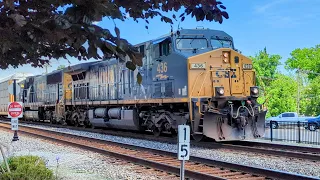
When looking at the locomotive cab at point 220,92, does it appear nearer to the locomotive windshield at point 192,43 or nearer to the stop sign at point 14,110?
the locomotive windshield at point 192,43

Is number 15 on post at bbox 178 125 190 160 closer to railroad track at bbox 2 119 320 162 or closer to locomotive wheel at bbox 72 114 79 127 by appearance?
railroad track at bbox 2 119 320 162

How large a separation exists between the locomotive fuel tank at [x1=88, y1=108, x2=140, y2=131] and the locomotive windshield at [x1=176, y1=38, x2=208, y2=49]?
14.2 ft

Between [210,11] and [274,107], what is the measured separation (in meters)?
56.9

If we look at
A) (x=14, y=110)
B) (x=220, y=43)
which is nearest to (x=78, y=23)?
(x=220, y=43)

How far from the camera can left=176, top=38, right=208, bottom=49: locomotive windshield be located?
44.4ft

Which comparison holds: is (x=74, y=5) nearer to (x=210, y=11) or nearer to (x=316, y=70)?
(x=210, y=11)

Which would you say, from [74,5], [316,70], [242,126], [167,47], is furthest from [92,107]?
[316,70]

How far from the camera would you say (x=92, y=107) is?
21.4 meters

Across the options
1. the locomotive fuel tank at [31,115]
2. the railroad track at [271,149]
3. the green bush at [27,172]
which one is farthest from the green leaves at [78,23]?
the locomotive fuel tank at [31,115]

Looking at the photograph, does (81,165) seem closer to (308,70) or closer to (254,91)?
(254,91)

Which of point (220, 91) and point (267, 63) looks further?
point (267, 63)

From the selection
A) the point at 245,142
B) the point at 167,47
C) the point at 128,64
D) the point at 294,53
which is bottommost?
the point at 245,142

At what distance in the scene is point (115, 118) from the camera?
18.4m

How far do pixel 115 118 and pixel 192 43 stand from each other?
6.49 metres
